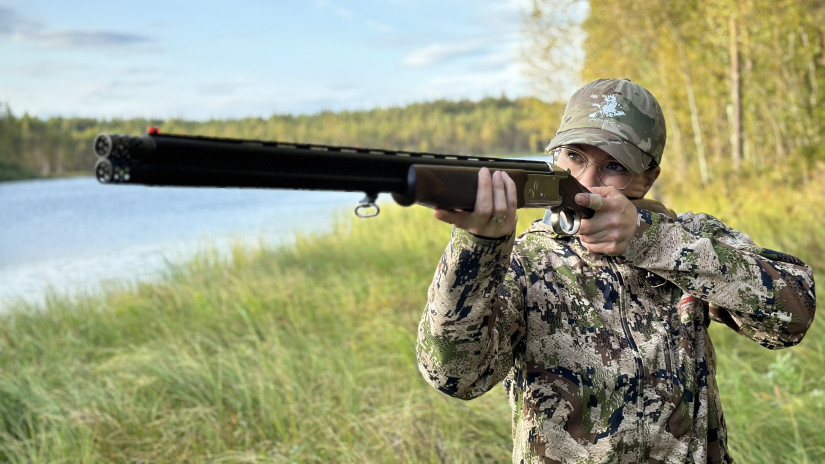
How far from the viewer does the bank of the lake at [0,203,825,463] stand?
3855 mm

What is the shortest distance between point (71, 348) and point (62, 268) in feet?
46.6

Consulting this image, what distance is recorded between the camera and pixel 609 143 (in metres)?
2.00

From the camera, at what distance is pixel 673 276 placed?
1947mm

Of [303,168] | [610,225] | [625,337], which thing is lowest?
[625,337]

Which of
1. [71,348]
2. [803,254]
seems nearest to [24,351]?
[71,348]

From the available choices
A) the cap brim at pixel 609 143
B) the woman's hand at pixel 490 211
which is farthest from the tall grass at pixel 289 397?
the woman's hand at pixel 490 211

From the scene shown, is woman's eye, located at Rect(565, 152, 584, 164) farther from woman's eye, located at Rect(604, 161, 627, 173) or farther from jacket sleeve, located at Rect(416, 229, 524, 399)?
jacket sleeve, located at Rect(416, 229, 524, 399)

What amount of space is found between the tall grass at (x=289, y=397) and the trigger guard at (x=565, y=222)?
208 cm

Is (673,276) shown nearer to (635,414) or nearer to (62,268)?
(635,414)

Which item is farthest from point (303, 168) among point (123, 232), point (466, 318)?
point (123, 232)

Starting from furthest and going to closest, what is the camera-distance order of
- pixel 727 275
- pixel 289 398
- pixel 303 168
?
pixel 289 398 → pixel 727 275 → pixel 303 168

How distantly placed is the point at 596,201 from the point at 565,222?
0.11m

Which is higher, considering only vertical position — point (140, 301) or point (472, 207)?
point (472, 207)

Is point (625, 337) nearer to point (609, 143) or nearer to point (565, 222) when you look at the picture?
point (565, 222)
